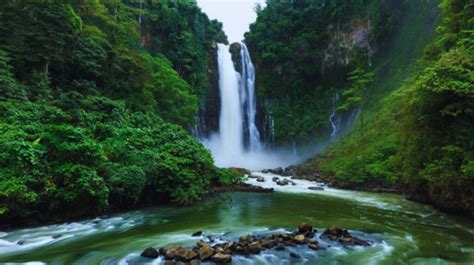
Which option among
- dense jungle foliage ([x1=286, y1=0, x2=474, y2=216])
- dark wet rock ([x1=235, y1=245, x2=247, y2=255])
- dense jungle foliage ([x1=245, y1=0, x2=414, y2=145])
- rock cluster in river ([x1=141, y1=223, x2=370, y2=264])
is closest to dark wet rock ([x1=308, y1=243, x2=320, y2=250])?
rock cluster in river ([x1=141, y1=223, x2=370, y2=264])

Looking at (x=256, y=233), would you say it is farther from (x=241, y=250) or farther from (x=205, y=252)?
(x=205, y=252)

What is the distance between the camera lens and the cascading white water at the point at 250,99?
40000 mm

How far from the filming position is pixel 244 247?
6973 mm

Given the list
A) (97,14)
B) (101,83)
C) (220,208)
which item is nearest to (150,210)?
(220,208)

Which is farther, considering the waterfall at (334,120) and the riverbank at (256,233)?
the waterfall at (334,120)

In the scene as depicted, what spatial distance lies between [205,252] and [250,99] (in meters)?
35.5

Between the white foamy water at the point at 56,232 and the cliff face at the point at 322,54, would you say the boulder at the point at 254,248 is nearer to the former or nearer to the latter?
the white foamy water at the point at 56,232

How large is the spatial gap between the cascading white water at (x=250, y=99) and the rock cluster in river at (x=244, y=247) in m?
31.4

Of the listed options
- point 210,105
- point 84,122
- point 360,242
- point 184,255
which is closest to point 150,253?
point 184,255

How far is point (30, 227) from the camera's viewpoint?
8789 millimetres

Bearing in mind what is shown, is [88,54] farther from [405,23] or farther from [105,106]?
[405,23]

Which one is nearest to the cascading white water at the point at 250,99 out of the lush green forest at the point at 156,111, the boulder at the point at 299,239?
the lush green forest at the point at 156,111

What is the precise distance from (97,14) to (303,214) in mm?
17535

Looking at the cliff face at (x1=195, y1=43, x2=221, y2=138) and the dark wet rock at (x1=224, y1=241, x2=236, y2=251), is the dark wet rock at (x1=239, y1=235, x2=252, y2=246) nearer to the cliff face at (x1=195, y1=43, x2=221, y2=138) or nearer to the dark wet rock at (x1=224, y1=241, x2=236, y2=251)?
the dark wet rock at (x1=224, y1=241, x2=236, y2=251)
